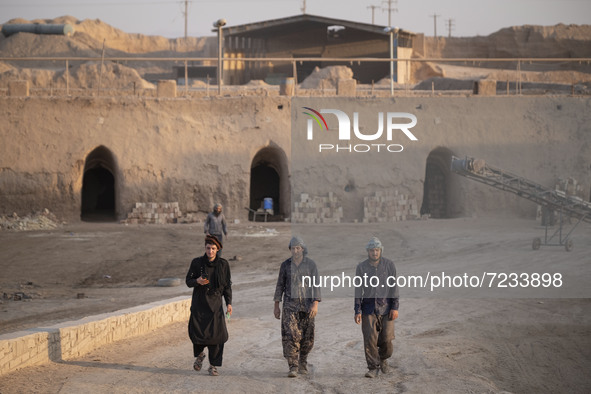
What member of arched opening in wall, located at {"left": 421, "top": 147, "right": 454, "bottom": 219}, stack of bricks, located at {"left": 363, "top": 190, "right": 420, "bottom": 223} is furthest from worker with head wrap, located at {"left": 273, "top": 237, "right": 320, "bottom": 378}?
arched opening in wall, located at {"left": 421, "top": 147, "right": 454, "bottom": 219}

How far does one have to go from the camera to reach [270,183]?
1171 inches

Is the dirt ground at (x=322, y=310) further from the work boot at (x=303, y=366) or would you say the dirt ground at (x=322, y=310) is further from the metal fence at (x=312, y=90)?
the metal fence at (x=312, y=90)

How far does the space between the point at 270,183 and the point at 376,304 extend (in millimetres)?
21162

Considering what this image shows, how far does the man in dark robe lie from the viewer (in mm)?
8523

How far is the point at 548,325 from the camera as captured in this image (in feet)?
40.4

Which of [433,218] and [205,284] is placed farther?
[433,218]

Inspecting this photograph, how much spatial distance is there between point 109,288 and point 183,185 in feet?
28.7

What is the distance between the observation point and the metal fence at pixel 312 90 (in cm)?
2642

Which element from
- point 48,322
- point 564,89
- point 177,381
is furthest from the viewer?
point 564,89

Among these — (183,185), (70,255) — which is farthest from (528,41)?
(70,255)

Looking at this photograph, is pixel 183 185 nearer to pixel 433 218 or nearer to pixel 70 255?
pixel 70 255

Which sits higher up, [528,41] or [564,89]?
[528,41]

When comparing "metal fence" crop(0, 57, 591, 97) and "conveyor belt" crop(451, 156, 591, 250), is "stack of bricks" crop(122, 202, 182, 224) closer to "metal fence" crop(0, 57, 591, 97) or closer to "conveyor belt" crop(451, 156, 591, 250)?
"metal fence" crop(0, 57, 591, 97)

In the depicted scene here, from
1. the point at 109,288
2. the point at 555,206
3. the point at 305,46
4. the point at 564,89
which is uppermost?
the point at 305,46
